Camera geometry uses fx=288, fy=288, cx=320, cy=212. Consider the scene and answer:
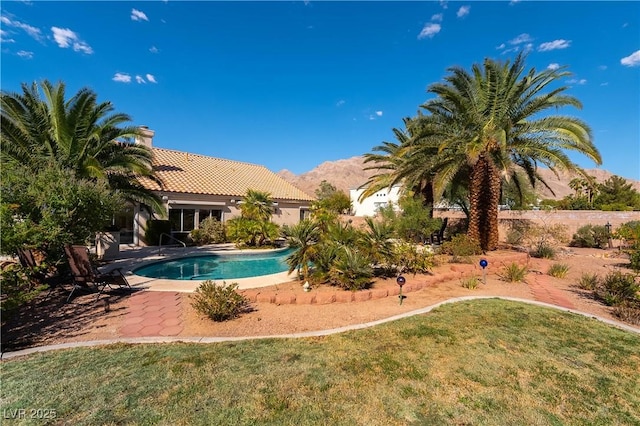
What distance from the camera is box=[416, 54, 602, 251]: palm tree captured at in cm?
1218

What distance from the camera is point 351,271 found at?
844cm

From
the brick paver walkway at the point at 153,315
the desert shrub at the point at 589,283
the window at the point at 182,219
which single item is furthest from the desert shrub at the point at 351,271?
the window at the point at 182,219

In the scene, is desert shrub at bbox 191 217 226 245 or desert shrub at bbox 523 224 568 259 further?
desert shrub at bbox 191 217 226 245

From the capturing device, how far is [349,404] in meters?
3.51

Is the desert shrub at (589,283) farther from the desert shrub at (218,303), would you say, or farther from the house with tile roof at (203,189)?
the house with tile roof at (203,189)

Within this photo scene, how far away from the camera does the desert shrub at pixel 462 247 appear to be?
1262 cm

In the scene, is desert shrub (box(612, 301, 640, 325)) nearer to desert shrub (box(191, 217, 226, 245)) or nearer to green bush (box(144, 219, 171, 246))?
desert shrub (box(191, 217, 226, 245))

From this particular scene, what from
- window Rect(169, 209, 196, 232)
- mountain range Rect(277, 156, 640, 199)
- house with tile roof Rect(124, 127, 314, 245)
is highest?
mountain range Rect(277, 156, 640, 199)

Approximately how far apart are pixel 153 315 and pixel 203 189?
651 inches

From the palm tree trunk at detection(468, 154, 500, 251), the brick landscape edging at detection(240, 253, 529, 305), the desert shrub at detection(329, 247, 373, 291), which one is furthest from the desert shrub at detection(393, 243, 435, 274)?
the palm tree trunk at detection(468, 154, 500, 251)

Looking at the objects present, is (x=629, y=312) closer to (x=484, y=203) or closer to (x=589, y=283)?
(x=589, y=283)

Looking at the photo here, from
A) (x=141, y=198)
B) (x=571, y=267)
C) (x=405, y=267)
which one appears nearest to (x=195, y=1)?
(x=141, y=198)

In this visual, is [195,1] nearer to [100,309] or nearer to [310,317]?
[100,309]

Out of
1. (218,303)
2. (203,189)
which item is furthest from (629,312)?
(203,189)
